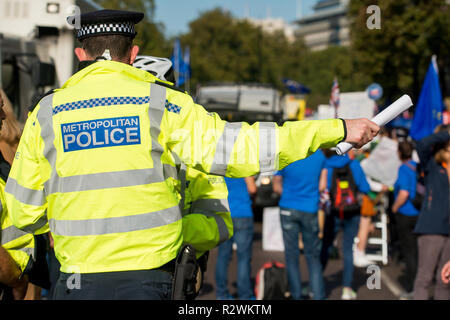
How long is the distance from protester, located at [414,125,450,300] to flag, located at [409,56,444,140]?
3459 mm

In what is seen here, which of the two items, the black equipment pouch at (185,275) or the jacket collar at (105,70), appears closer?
the black equipment pouch at (185,275)

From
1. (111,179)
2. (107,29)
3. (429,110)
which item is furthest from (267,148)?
(429,110)

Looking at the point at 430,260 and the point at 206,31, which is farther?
the point at 206,31

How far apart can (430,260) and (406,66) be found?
22.6 m

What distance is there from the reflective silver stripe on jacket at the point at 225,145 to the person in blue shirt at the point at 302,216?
500 centimetres

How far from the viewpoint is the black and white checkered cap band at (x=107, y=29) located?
2.65m

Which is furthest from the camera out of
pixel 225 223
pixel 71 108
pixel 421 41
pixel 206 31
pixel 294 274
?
pixel 206 31

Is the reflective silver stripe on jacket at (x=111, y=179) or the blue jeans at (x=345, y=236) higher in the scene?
the reflective silver stripe on jacket at (x=111, y=179)

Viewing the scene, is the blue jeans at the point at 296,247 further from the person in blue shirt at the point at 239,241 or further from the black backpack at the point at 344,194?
the black backpack at the point at 344,194

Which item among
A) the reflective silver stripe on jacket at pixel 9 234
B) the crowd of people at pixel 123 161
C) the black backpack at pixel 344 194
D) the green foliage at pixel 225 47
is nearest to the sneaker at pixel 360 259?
the black backpack at pixel 344 194

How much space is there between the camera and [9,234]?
3240mm
